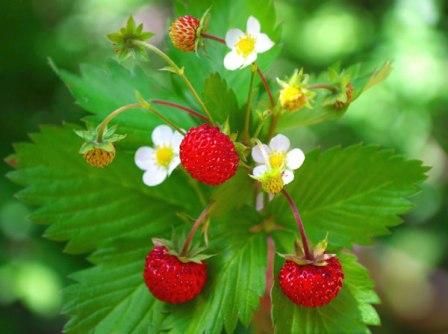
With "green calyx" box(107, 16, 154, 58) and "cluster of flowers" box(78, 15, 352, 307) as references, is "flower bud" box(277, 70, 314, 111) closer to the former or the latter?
"cluster of flowers" box(78, 15, 352, 307)

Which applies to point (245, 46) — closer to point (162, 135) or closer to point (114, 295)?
point (162, 135)

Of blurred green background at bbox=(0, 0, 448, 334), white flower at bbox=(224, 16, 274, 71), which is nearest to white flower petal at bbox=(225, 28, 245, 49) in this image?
white flower at bbox=(224, 16, 274, 71)

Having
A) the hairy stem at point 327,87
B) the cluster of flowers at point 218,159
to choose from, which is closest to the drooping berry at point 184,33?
the cluster of flowers at point 218,159

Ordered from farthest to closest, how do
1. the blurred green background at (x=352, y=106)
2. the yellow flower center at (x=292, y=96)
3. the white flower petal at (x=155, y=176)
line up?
the blurred green background at (x=352, y=106) < the white flower petal at (x=155, y=176) < the yellow flower center at (x=292, y=96)

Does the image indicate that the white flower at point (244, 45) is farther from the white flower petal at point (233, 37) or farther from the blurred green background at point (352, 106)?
the blurred green background at point (352, 106)

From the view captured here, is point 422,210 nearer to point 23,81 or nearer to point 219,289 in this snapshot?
point 23,81

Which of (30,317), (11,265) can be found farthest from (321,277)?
(30,317)
